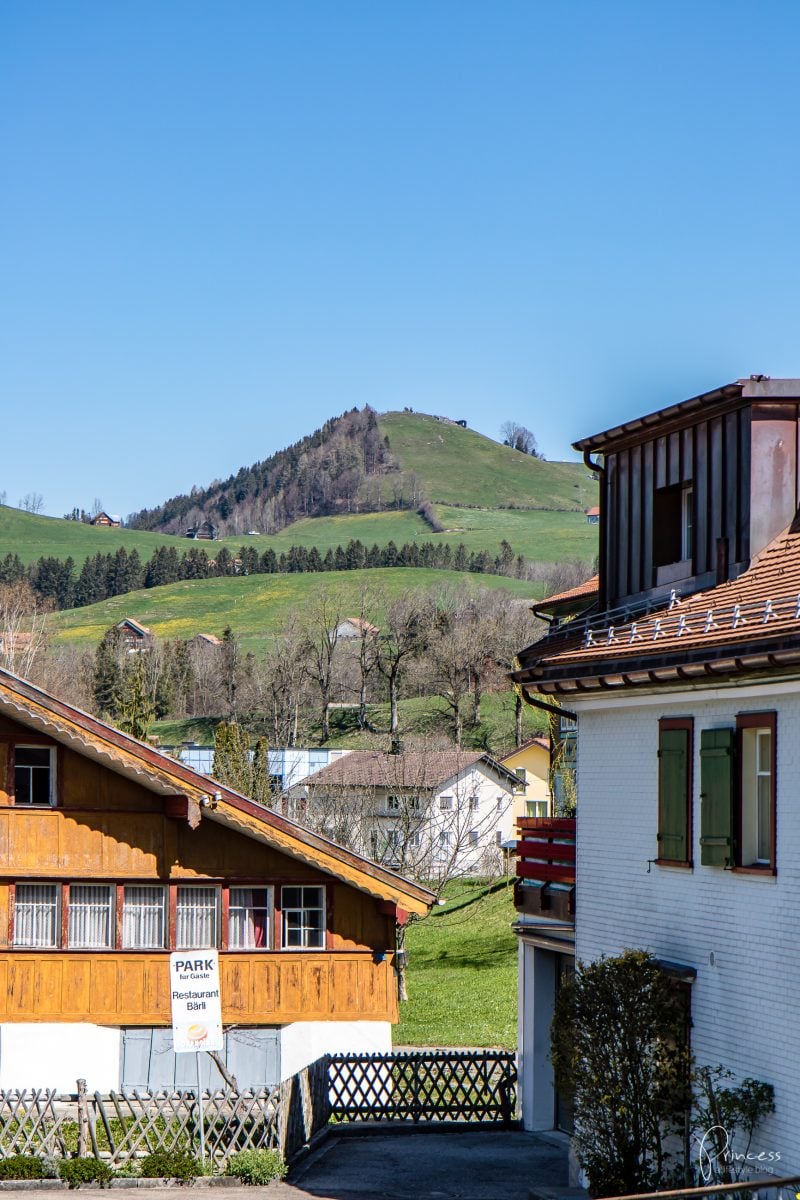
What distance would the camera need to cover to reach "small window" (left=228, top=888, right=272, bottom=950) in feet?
95.0

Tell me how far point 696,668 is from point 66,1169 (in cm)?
1123

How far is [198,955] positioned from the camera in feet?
69.3

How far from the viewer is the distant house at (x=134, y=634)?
444 feet

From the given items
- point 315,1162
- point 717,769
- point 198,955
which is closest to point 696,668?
point 717,769

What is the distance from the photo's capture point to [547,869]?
21469mm

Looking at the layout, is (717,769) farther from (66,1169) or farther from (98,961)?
(98,961)

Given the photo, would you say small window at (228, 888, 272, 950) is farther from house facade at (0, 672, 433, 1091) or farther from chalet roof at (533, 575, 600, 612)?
chalet roof at (533, 575, 600, 612)

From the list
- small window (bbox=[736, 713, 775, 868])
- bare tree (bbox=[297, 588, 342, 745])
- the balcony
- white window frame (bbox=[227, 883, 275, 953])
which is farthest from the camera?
bare tree (bbox=[297, 588, 342, 745])

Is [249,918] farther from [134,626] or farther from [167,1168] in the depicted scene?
[134,626]

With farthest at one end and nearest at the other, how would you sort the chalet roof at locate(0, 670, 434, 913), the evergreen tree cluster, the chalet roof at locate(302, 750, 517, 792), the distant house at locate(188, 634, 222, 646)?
the evergreen tree cluster < the distant house at locate(188, 634, 222, 646) < the chalet roof at locate(302, 750, 517, 792) < the chalet roof at locate(0, 670, 434, 913)

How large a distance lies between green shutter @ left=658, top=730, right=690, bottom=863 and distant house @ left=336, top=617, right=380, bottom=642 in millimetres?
86462

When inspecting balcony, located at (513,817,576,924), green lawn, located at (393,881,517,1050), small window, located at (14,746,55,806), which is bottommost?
green lawn, located at (393,881,517,1050)

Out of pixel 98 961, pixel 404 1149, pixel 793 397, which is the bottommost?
pixel 404 1149

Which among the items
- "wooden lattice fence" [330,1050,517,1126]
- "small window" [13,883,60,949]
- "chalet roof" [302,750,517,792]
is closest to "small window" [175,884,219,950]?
"small window" [13,883,60,949]
